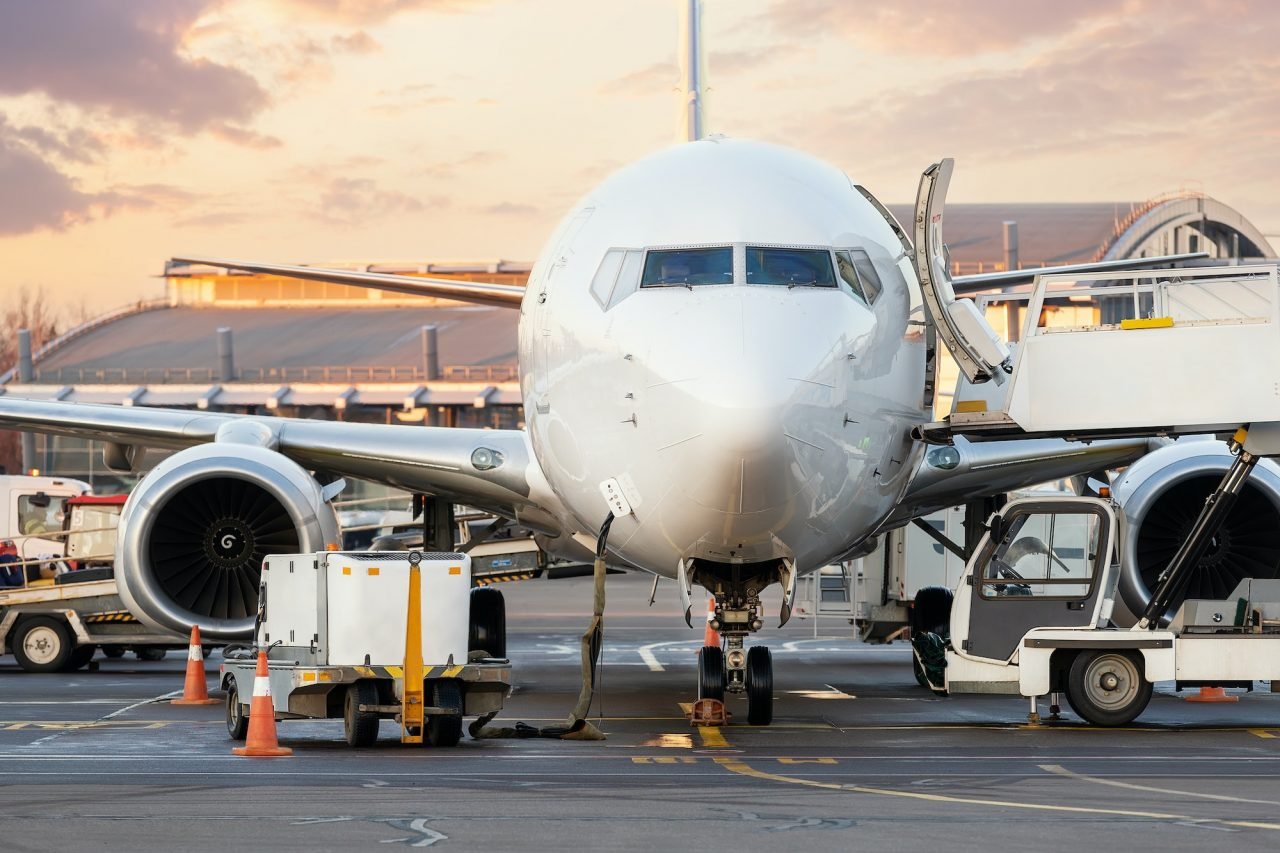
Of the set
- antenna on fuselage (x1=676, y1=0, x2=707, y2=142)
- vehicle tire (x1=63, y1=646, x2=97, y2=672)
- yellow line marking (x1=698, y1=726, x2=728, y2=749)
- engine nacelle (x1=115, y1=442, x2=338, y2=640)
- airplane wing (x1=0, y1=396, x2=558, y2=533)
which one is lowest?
vehicle tire (x1=63, y1=646, x2=97, y2=672)

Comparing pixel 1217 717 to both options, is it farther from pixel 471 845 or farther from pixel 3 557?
pixel 3 557

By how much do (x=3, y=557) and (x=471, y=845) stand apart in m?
20.9

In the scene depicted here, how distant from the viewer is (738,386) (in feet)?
34.2

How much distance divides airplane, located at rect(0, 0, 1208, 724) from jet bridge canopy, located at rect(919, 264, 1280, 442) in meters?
0.38

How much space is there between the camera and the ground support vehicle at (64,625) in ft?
67.1

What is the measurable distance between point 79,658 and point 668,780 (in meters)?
13.2

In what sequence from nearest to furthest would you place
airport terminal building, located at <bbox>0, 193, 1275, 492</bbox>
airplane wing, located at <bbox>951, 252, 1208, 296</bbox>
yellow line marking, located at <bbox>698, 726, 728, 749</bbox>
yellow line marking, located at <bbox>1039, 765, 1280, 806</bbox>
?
yellow line marking, located at <bbox>1039, 765, 1280, 806</bbox> < yellow line marking, located at <bbox>698, 726, 728, 749</bbox> < airplane wing, located at <bbox>951, 252, 1208, 296</bbox> < airport terminal building, located at <bbox>0, 193, 1275, 492</bbox>

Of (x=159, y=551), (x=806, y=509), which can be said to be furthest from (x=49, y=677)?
(x=806, y=509)

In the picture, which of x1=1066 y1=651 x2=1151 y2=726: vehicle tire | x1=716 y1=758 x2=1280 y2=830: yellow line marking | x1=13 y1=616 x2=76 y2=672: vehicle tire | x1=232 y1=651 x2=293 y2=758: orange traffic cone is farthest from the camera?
x1=13 y1=616 x2=76 y2=672: vehicle tire

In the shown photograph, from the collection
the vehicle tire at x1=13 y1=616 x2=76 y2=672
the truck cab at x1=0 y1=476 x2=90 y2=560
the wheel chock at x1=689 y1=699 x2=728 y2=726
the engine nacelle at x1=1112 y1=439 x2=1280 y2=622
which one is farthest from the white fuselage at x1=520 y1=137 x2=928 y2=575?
the truck cab at x1=0 y1=476 x2=90 y2=560

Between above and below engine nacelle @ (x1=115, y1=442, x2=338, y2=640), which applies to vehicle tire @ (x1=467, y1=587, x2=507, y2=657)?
below

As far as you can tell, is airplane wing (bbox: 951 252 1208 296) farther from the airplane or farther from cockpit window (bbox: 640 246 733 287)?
cockpit window (bbox: 640 246 733 287)

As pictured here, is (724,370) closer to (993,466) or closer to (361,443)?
(993,466)

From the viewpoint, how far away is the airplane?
10789 mm
